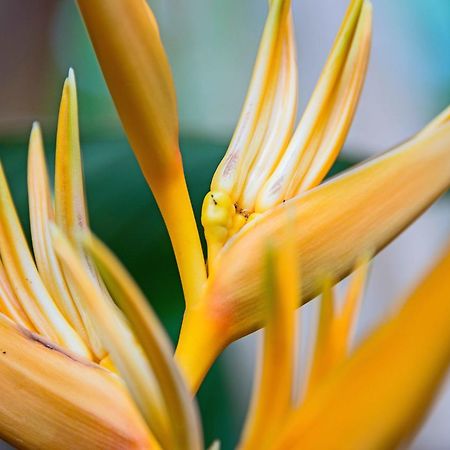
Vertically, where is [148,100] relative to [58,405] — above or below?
above

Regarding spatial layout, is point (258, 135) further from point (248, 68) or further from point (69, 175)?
point (248, 68)

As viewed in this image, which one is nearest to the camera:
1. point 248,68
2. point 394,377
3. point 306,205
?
point 394,377

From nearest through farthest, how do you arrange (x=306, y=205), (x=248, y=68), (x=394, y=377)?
1. (x=394, y=377)
2. (x=306, y=205)
3. (x=248, y=68)

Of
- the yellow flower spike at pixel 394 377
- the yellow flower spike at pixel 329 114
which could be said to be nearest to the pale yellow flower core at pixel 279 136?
the yellow flower spike at pixel 329 114

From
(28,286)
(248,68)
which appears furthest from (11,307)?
(248,68)

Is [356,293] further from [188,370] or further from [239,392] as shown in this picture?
[239,392]

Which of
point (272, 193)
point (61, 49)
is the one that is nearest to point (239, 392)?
point (272, 193)

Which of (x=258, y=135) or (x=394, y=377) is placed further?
(x=258, y=135)

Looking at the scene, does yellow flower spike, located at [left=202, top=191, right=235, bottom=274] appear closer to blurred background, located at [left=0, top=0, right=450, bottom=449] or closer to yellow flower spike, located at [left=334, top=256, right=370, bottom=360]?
yellow flower spike, located at [left=334, top=256, right=370, bottom=360]
